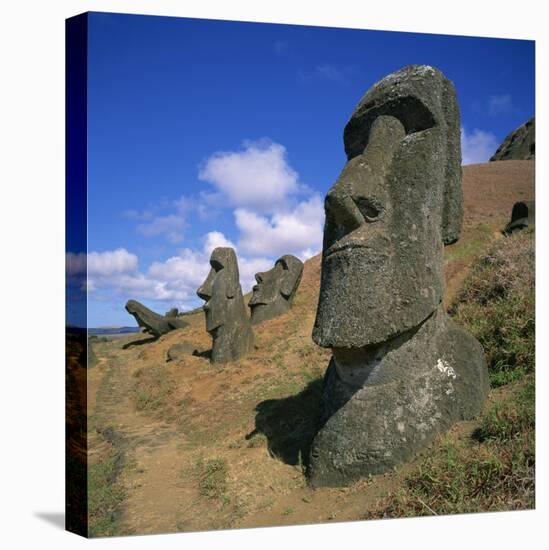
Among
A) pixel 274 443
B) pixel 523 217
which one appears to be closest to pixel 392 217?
pixel 274 443

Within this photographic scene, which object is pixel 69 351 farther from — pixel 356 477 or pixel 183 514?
pixel 356 477

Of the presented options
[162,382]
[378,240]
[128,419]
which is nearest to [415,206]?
[378,240]

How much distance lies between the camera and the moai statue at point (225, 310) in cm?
1421

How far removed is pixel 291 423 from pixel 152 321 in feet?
48.6

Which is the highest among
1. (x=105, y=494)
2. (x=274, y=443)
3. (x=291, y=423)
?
(x=291, y=423)

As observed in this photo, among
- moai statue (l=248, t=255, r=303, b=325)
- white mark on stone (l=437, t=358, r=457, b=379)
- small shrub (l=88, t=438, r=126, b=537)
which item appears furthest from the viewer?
moai statue (l=248, t=255, r=303, b=325)

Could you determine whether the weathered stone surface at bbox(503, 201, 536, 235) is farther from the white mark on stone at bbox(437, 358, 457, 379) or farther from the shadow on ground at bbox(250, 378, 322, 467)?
the white mark on stone at bbox(437, 358, 457, 379)

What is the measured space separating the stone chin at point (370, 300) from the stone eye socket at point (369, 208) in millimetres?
370

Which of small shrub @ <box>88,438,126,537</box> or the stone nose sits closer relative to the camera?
small shrub @ <box>88,438,126,537</box>

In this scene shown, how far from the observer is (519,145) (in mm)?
27312

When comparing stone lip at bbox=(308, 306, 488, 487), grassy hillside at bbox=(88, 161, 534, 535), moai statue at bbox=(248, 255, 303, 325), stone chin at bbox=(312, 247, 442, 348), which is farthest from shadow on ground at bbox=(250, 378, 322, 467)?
moai statue at bbox=(248, 255, 303, 325)

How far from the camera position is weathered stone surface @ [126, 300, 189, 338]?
22.0 meters

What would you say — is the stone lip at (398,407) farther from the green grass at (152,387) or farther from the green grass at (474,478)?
the green grass at (152,387)

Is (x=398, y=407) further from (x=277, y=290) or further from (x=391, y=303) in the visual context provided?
(x=277, y=290)
